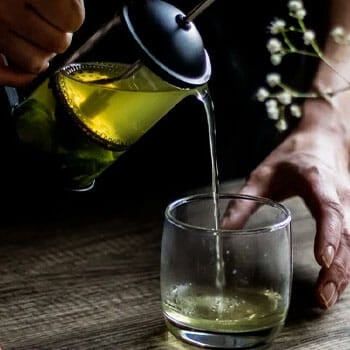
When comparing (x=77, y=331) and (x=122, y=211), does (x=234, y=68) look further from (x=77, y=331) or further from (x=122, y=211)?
(x=77, y=331)

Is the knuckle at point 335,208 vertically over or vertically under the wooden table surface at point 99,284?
over

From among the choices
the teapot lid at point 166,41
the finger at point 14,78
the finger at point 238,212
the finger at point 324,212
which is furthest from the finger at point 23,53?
the finger at point 324,212

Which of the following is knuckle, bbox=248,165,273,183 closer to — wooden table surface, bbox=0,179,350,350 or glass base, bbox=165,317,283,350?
wooden table surface, bbox=0,179,350,350

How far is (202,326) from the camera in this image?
2.92 feet

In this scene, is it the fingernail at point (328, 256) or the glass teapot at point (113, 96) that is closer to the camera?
the glass teapot at point (113, 96)

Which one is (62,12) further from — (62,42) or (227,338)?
(227,338)

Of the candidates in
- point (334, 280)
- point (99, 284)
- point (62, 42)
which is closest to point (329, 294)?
point (334, 280)

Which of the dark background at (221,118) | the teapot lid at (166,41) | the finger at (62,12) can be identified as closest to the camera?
the teapot lid at (166,41)

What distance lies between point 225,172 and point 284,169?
0.28 m

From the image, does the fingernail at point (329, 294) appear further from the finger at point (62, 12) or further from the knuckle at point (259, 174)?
the finger at point (62, 12)

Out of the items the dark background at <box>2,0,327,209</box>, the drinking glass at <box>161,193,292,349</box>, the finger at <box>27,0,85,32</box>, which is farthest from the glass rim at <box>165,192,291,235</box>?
the dark background at <box>2,0,327,209</box>

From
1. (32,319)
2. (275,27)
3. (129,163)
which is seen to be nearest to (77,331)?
(32,319)

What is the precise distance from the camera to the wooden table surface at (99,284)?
3.05ft

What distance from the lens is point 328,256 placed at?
104 centimetres
